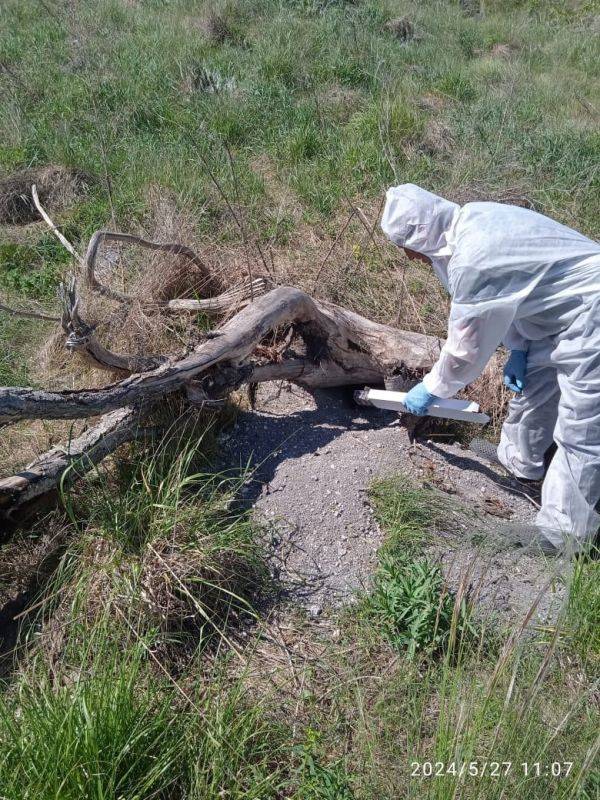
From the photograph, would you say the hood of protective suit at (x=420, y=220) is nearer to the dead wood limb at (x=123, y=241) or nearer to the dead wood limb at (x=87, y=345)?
the dead wood limb at (x=87, y=345)

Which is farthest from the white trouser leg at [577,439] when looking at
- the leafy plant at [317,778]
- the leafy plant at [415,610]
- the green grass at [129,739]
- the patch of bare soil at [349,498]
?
the green grass at [129,739]

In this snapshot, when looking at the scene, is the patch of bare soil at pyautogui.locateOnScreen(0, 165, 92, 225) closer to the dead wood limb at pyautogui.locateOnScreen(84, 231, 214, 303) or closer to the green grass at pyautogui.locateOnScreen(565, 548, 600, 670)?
the dead wood limb at pyautogui.locateOnScreen(84, 231, 214, 303)

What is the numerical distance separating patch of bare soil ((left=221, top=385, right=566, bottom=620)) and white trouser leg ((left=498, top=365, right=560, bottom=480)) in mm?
119

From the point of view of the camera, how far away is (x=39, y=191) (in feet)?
17.7

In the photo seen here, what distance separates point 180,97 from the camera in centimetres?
641

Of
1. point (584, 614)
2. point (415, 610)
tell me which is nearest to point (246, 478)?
point (415, 610)

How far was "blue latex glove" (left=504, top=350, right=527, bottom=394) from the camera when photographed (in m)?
3.38

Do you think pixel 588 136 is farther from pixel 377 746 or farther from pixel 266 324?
pixel 377 746

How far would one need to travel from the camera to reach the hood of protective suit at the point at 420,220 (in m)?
3.07

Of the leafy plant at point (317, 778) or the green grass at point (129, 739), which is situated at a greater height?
the green grass at point (129, 739)

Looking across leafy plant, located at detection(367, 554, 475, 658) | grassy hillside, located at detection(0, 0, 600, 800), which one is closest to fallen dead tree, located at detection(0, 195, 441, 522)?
grassy hillside, located at detection(0, 0, 600, 800)

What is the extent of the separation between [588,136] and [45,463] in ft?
19.3

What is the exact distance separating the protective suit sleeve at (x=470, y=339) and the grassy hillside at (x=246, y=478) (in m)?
0.57

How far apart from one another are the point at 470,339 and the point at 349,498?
2.92 ft
